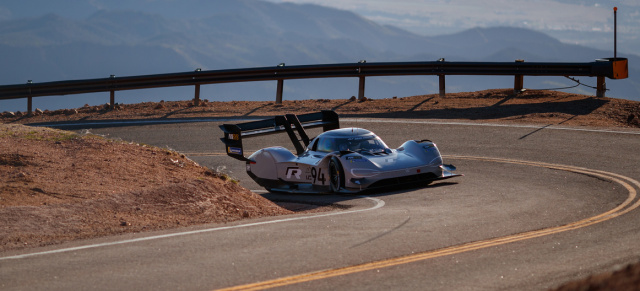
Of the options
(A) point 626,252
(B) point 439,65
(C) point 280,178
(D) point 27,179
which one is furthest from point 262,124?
(B) point 439,65

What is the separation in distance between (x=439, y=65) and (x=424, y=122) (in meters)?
5.43

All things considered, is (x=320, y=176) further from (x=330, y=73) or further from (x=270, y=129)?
(x=330, y=73)

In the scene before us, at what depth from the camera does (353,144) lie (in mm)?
16359

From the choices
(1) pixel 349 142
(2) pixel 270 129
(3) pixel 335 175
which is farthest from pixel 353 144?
(2) pixel 270 129

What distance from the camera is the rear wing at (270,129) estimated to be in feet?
58.2

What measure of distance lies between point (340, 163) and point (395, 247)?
648 cm

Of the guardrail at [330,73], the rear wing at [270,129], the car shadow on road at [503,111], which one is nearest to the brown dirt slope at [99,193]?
the rear wing at [270,129]

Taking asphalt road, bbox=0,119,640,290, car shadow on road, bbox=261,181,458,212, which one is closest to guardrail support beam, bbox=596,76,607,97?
asphalt road, bbox=0,119,640,290

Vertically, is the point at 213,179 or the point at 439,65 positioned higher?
the point at 439,65

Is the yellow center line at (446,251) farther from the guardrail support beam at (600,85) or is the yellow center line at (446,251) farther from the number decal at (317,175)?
the guardrail support beam at (600,85)

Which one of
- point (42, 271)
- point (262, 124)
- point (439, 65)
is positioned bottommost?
point (42, 271)

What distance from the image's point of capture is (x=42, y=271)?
Answer: 7934 mm

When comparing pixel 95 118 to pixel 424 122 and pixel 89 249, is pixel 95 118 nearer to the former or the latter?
pixel 424 122

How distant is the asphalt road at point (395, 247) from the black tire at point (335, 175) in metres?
0.34
